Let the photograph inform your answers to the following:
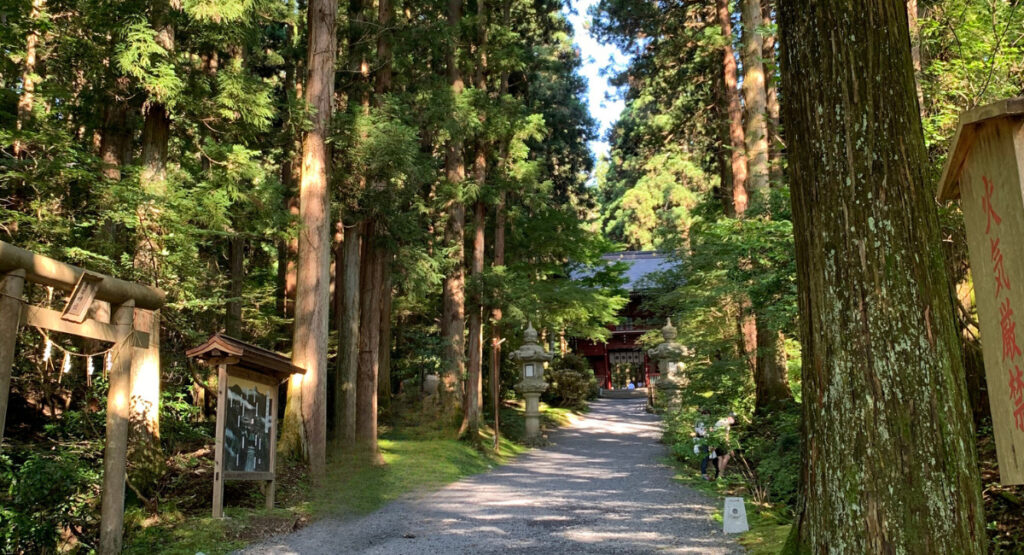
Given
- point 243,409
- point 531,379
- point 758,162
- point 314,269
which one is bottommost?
point 243,409

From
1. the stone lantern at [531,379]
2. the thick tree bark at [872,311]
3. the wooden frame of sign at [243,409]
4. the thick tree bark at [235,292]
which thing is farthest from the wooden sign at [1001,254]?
the stone lantern at [531,379]

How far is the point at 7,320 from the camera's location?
15.8 ft

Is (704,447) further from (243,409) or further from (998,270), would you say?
(998,270)

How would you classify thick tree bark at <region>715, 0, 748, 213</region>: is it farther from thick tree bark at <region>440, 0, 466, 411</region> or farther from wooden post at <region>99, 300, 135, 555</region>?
wooden post at <region>99, 300, 135, 555</region>

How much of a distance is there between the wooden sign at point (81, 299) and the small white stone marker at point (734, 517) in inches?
220

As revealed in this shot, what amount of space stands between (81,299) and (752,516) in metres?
6.30

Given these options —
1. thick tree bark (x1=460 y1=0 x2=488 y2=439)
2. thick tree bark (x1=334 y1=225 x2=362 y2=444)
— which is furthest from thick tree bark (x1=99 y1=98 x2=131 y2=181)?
thick tree bark (x1=460 y1=0 x2=488 y2=439)

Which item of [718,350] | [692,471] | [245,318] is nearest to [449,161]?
[245,318]

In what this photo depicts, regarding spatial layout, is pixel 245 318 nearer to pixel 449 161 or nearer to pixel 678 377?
pixel 449 161

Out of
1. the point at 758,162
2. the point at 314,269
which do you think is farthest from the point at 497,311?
the point at 758,162

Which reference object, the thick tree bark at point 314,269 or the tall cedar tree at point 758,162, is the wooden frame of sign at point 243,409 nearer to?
the thick tree bark at point 314,269

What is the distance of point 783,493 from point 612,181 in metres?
33.1

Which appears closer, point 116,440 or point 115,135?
point 116,440

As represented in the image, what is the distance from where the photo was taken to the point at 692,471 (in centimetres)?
1131
